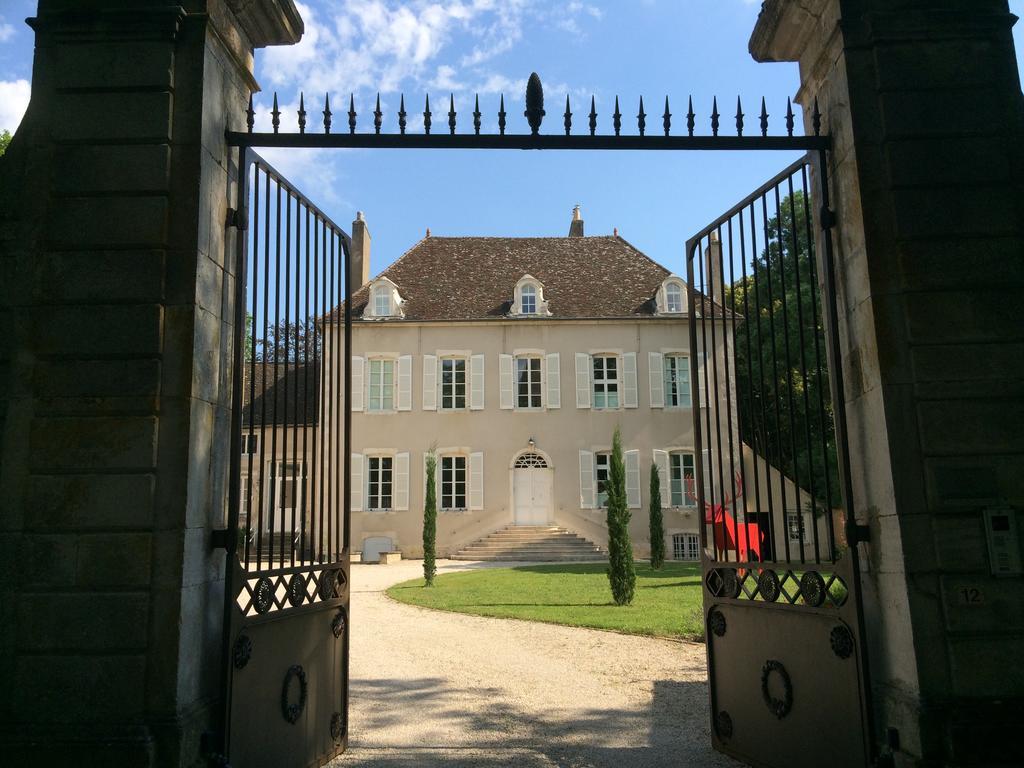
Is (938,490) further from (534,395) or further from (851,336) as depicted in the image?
(534,395)

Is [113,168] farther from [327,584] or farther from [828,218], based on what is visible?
[828,218]

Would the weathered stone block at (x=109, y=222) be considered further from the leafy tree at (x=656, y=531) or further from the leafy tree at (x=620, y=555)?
the leafy tree at (x=656, y=531)

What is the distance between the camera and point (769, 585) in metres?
4.12

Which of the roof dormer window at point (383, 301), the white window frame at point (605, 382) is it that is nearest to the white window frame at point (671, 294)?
the white window frame at point (605, 382)

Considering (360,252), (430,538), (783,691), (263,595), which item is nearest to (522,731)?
(783,691)

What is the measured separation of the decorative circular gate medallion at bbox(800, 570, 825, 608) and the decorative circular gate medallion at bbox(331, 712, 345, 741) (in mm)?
2610

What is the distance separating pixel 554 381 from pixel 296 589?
19.3m

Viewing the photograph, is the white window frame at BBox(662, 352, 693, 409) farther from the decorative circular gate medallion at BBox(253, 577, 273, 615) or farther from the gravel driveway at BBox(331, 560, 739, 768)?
the decorative circular gate medallion at BBox(253, 577, 273, 615)

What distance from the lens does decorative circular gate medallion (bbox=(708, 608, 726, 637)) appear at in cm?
461

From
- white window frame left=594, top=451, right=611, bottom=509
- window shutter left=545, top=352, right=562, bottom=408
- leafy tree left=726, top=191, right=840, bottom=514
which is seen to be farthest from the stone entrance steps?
leafy tree left=726, top=191, right=840, bottom=514

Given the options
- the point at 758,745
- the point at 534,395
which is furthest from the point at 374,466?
the point at 758,745

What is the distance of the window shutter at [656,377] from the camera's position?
75.5 ft

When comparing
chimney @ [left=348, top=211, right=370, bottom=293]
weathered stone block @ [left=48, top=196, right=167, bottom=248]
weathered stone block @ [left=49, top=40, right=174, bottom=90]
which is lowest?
weathered stone block @ [left=48, top=196, right=167, bottom=248]

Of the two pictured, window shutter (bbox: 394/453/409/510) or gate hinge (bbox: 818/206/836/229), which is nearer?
gate hinge (bbox: 818/206/836/229)
